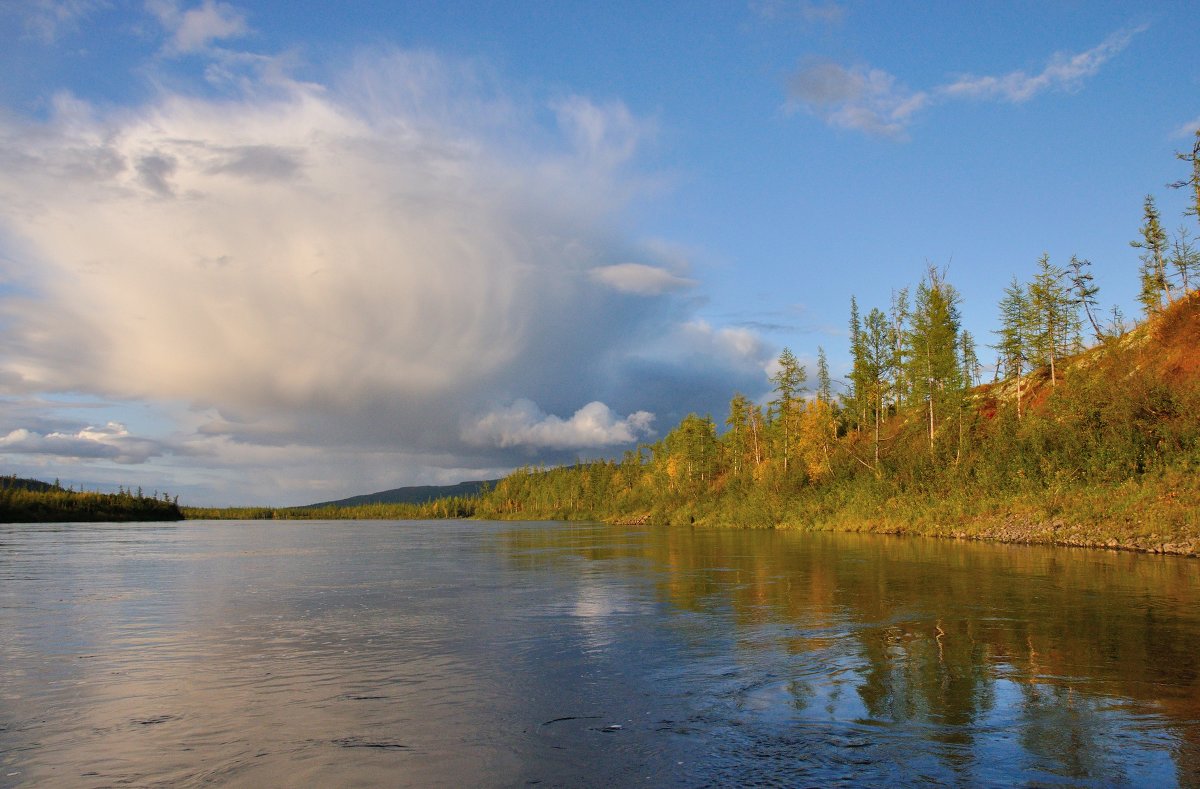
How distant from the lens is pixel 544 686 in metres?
12.7

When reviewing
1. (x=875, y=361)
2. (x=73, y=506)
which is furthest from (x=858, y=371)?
(x=73, y=506)

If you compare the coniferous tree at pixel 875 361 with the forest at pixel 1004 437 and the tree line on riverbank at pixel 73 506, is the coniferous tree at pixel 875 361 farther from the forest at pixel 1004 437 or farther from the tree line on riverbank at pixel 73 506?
the tree line on riverbank at pixel 73 506

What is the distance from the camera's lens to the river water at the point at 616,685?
344 inches

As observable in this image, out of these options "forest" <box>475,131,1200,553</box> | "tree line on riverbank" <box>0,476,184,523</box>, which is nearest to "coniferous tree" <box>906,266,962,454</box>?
"forest" <box>475,131,1200,553</box>

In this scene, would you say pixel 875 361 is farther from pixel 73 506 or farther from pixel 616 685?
pixel 73 506

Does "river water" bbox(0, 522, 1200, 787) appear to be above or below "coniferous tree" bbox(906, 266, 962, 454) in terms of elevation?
below

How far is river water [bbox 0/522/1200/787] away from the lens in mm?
8727

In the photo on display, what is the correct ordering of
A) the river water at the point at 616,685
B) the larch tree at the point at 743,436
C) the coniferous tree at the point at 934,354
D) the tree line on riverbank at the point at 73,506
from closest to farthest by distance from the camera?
the river water at the point at 616,685, the coniferous tree at the point at 934,354, the larch tree at the point at 743,436, the tree line on riverbank at the point at 73,506

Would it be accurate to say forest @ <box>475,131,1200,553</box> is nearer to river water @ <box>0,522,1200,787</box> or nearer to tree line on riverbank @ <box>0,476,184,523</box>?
river water @ <box>0,522,1200,787</box>

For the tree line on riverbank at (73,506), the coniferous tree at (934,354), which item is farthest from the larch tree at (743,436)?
the tree line on riverbank at (73,506)

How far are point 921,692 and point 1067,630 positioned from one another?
7355 millimetres

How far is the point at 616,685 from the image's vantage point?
12719 millimetres

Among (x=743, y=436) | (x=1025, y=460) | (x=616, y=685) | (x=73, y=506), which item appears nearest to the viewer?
(x=616, y=685)

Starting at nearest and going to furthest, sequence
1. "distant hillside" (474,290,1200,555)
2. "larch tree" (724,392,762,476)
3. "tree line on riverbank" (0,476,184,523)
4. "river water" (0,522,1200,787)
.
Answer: "river water" (0,522,1200,787) < "distant hillside" (474,290,1200,555) < "larch tree" (724,392,762,476) < "tree line on riverbank" (0,476,184,523)
